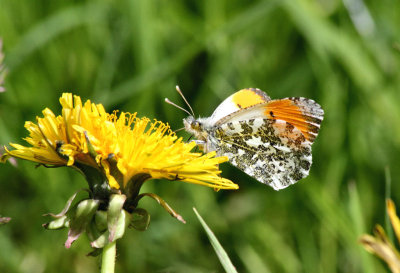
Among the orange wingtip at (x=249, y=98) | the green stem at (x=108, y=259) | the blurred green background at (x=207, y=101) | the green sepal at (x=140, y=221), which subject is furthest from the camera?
the blurred green background at (x=207, y=101)

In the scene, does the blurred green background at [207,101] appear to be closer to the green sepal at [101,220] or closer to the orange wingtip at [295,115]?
the orange wingtip at [295,115]

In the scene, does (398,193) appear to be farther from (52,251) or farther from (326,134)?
(52,251)

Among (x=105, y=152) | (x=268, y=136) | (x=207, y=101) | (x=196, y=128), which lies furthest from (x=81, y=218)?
(x=207, y=101)

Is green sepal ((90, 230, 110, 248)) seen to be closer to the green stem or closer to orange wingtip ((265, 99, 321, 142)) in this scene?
the green stem

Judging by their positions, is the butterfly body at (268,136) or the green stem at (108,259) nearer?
the green stem at (108,259)

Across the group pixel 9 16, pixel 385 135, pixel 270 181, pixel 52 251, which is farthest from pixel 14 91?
pixel 385 135

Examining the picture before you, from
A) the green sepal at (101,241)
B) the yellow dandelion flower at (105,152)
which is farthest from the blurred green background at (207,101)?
the green sepal at (101,241)
